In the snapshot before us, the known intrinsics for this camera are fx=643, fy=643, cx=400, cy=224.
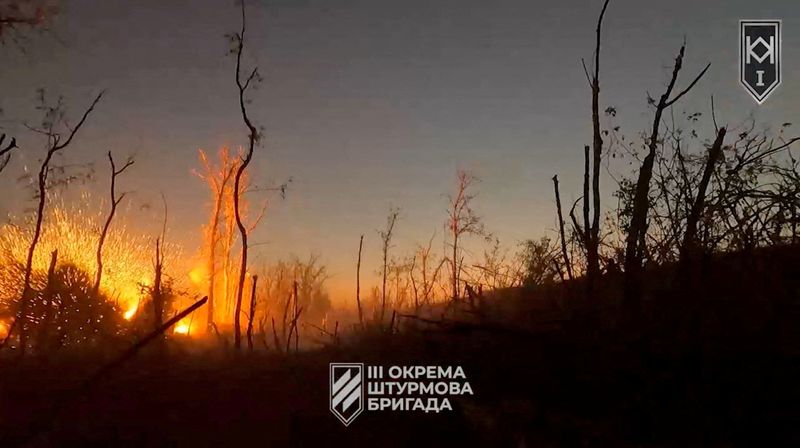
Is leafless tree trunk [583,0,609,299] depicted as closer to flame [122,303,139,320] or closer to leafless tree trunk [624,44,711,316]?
leafless tree trunk [624,44,711,316]

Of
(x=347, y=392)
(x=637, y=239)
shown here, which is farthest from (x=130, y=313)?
(x=637, y=239)

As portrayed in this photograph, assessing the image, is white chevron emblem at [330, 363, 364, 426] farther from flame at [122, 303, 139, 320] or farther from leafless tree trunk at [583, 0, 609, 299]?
flame at [122, 303, 139, 320]

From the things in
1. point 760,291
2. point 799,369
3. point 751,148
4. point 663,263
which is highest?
point 751,148

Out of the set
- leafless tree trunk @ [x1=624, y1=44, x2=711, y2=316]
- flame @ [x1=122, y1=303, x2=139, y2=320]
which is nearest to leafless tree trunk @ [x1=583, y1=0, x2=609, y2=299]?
leafless tree trunk @ [x1=624, y1=44, x2=711, y2=316]

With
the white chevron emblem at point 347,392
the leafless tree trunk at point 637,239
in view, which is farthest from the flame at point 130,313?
the leafless tree trunk at point 637,239

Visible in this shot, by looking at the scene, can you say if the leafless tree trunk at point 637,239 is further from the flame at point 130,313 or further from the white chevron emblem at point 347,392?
the flame at point 130,313

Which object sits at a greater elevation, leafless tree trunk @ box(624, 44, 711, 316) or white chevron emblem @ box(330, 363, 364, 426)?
leafless tree trunk @ box(624, 44, 711, 316)

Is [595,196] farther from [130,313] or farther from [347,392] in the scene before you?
[130,313]

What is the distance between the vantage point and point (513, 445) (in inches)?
157

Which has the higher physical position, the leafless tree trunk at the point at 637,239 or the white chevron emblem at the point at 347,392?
the leafless tree trunk at the point at 637,239

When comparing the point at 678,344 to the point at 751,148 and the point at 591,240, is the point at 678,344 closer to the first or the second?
the point at 591,240

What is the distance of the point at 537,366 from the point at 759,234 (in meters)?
2.10

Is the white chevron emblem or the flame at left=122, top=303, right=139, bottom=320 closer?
the white chevron emblem

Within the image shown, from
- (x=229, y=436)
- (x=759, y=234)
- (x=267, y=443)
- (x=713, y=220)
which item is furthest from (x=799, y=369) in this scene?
(x=229, y=436)
